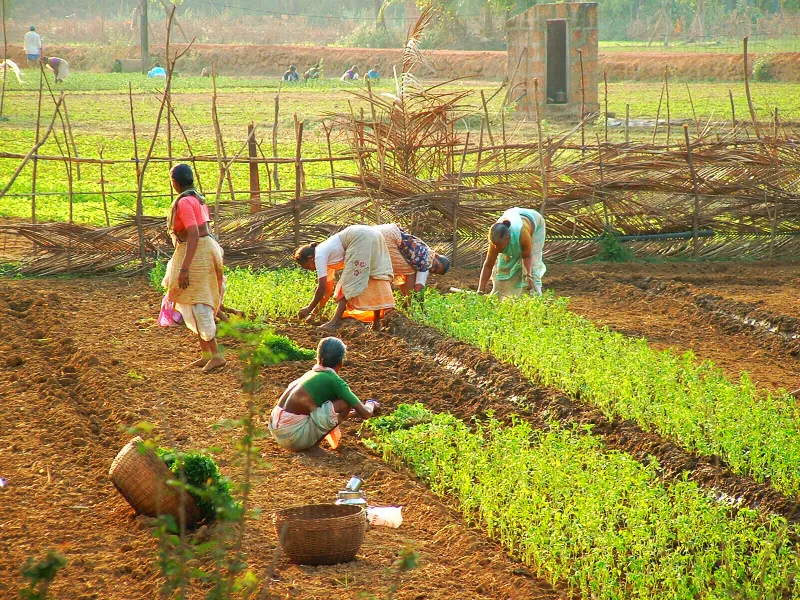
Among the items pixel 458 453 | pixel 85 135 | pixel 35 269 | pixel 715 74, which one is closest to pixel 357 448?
pixel 458 453

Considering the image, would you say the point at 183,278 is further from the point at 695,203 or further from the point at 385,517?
the point at 695,203

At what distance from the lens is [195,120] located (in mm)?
23594

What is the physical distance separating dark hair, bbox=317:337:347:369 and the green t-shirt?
0.27ft

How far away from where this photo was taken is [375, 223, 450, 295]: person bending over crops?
8680 mm

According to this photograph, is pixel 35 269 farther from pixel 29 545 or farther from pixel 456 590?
pixel 456 590

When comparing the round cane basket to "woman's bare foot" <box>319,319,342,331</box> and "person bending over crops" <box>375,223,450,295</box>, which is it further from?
"person bending over crops" <box>375,223,450,295</box>

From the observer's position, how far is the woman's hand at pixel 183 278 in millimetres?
6879

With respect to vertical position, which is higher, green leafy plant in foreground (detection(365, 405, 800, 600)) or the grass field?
the grass field

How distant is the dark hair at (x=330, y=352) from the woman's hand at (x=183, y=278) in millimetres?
1548

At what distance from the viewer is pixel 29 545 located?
14.9 ft

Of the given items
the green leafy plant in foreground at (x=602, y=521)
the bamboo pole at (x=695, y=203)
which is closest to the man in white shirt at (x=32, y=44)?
the bamboo pole at (x=695, y=203)

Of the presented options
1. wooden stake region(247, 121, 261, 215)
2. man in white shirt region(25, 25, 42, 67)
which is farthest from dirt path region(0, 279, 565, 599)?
man in white shirt region(25, 25, 42, 67)

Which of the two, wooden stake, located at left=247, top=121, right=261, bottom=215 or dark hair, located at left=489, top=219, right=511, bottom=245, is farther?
wooden stake, located at left=247, top=121, right=261, bottom=215

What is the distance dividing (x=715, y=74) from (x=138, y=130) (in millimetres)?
Answer: 18614
